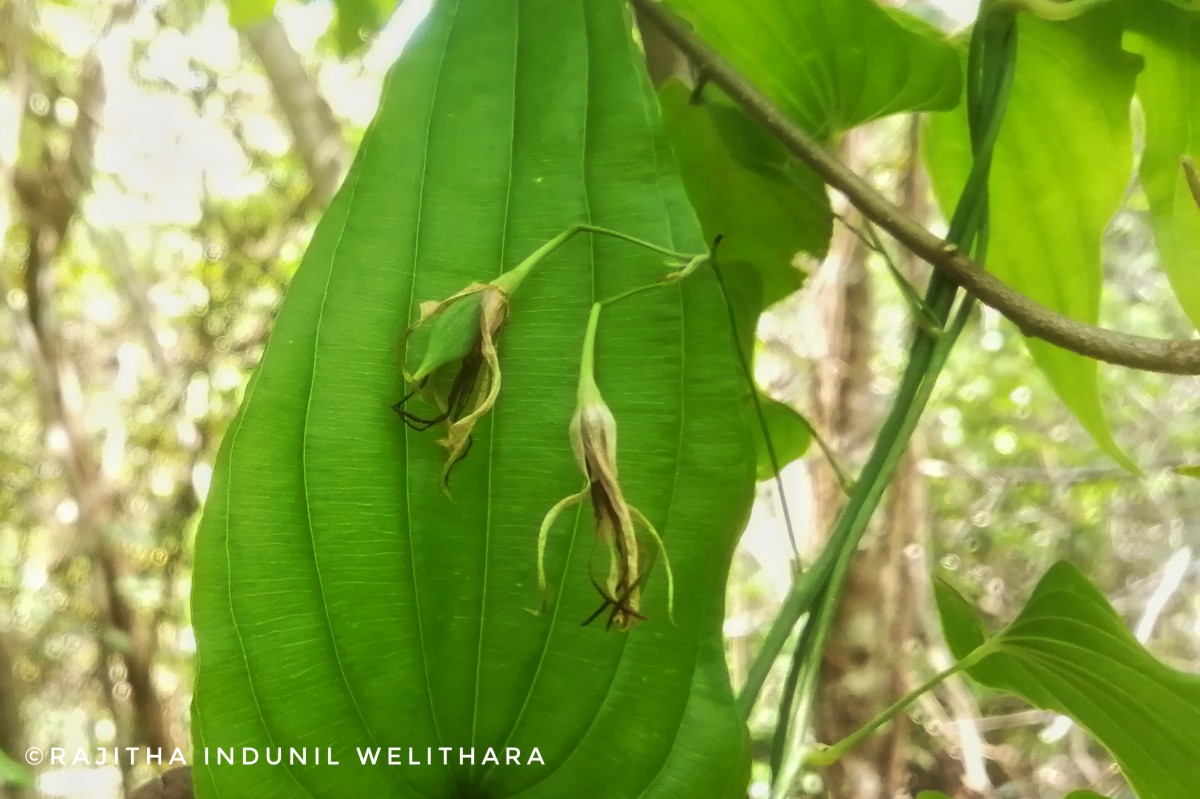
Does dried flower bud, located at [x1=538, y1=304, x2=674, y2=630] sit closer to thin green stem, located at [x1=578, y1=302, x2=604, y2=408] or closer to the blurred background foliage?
thin green stem, located at [x1=578, y1=302, x2=604, y2=408]

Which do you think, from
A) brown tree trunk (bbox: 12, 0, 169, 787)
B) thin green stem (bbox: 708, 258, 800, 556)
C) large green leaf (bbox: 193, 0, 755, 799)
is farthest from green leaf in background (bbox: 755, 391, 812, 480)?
brown tree trunk (bbox: 12, 0, 169, 787)

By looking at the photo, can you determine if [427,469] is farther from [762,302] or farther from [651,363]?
[762,302]

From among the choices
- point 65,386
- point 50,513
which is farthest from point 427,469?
point 50,513

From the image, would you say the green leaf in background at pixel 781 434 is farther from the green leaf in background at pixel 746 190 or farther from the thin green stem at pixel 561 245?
the thin green stem at pixel 561 245

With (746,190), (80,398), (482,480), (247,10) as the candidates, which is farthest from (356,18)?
(80,398)

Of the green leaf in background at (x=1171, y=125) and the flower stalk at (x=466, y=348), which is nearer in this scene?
the flower stalk at (x=466, y=348)

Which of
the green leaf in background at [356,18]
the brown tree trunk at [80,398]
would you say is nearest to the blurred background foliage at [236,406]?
the brown tree trunk at [80,398]

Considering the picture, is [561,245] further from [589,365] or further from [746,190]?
[746,190]
